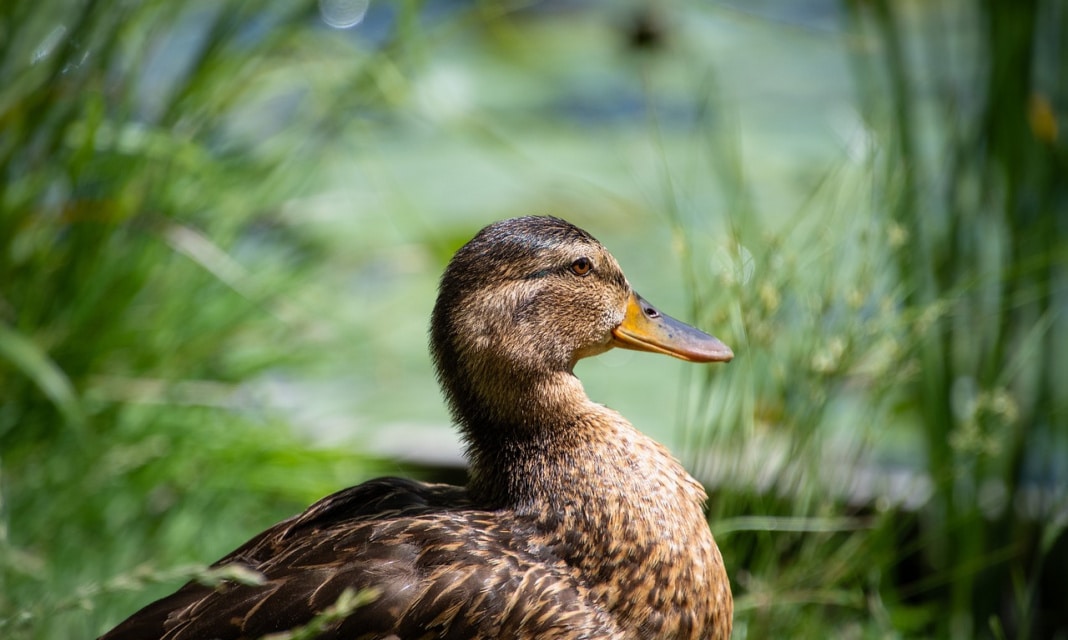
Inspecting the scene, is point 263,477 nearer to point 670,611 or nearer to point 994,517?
point 670,611

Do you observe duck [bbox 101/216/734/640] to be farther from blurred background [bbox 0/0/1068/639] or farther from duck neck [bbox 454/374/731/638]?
blurred background [bbox 0/0/1068/639]

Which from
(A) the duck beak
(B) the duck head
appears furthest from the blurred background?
(B) the duck head

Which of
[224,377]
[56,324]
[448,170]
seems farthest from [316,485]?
[448,170]

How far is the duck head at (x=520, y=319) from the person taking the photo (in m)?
2.26

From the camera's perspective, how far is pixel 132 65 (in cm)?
332

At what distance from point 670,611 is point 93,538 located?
5.73 ft

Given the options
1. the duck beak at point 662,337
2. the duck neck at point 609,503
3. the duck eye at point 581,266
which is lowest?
the duck neck at point 609,503

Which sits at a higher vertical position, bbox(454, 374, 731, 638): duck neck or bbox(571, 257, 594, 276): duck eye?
bbox(571, 257, 594, 276): duck eye

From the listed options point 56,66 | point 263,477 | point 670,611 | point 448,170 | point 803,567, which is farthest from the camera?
point 448,170

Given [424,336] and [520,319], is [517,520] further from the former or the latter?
[424,336]

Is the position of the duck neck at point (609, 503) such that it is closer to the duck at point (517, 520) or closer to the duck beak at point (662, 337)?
the duck at point (517, 520)

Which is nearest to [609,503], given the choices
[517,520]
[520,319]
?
[517,520]

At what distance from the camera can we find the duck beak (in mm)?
2387

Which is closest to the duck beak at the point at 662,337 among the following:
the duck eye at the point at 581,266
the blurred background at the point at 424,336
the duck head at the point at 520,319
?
the duck head at the point at 520,319
